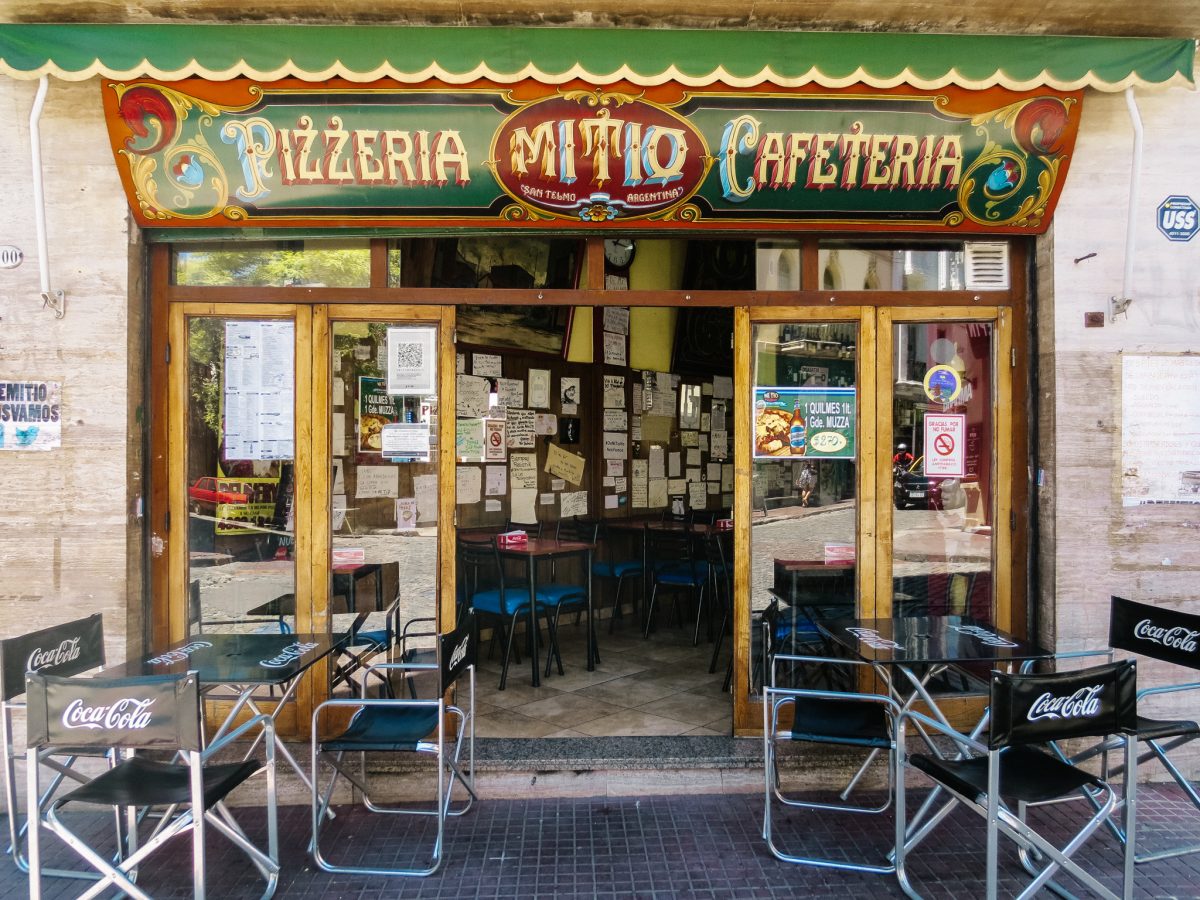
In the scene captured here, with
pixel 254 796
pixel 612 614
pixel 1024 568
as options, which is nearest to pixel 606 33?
pixel 1024 568

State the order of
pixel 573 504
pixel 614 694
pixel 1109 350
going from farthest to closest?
pixel 573 504 < pixel 614 694 < pixel 1109 350

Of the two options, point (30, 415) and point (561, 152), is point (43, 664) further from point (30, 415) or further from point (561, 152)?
point (561, 152)

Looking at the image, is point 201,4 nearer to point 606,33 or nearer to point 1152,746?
point 606,33

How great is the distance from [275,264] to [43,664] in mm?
2329

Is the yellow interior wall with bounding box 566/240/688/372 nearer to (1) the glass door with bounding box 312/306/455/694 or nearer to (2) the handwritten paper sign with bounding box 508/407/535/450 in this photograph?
(2) the handwritten paper sign with bounding box 508/407/535/450

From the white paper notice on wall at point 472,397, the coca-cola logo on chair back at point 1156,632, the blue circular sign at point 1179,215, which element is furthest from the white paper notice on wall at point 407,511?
the blue circular sign at point 1179,215

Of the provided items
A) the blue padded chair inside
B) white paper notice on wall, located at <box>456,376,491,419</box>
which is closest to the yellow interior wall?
white paper notice on wall, located at <box>456,376,491,419</box>

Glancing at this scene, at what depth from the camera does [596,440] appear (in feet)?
25.0

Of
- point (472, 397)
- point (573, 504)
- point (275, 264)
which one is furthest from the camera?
point (573, 504)

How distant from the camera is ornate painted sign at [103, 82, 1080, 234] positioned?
3.97 meters

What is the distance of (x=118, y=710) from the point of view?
256cm

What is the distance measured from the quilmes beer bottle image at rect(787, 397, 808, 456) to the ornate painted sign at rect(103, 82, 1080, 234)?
114 centimetres

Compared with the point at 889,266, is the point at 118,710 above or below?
below

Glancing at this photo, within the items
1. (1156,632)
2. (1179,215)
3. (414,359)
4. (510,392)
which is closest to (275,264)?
(414,359)
